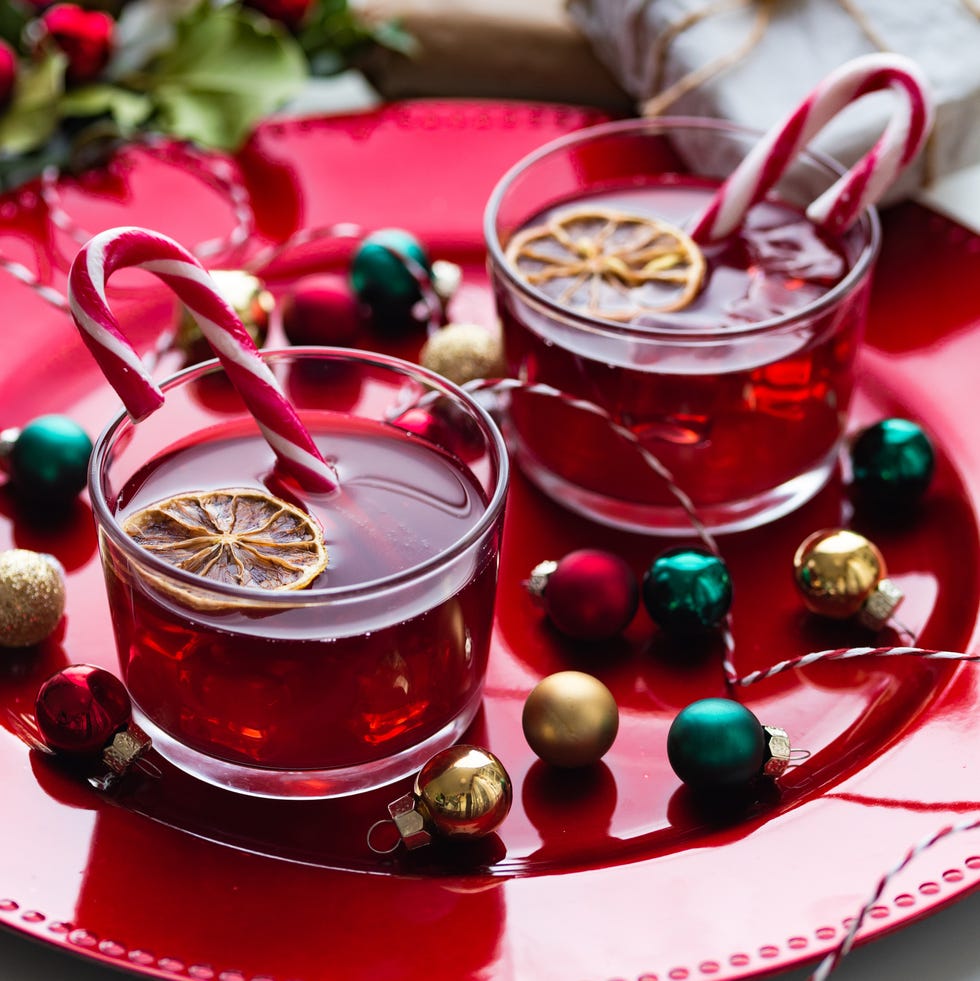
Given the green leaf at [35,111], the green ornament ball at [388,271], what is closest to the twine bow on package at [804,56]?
the green ornament ball at [388,271]

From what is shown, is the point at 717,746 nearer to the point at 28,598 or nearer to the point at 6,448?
the point at 28,598

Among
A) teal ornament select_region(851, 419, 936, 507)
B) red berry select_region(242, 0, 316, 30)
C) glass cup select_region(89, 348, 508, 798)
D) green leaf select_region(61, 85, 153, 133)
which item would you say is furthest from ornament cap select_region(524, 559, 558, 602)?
red berry select_region(242, 0, 316, 30)

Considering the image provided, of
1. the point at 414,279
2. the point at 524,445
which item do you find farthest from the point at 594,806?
the point at 414,279

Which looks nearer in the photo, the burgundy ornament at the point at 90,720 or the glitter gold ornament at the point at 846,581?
the burgundy ornament at the point at 90,720

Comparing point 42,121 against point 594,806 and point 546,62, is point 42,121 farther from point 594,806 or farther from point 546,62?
point 594,806

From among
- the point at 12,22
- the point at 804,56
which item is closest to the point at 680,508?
the point at 804,56

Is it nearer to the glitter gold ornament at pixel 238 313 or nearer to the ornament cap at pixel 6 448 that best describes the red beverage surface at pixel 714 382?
the glitter gold ornament at pixel 238 313

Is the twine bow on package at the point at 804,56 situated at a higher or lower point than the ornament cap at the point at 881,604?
higher
